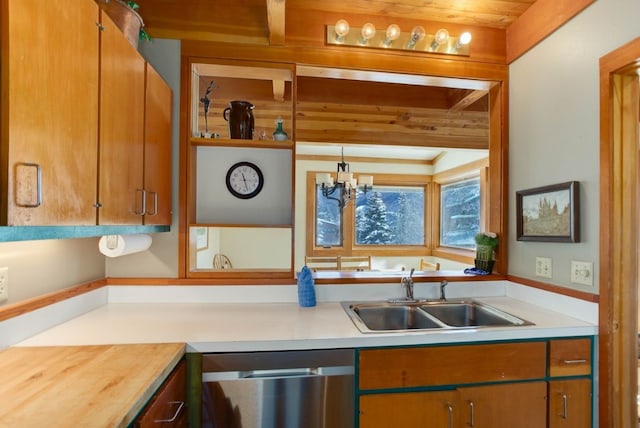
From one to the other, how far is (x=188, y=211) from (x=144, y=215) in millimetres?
357

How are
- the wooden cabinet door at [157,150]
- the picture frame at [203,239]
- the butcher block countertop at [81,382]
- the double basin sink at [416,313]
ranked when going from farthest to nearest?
the picture frame at [203,239] → the double basin sink at [416,313] → the wooden cabinet door at [157,150] → the butcher block countertop at [81,382]

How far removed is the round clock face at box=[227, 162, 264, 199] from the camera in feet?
6.02

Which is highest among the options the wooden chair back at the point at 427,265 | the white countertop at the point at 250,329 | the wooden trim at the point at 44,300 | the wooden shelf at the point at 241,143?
the wooden shelf at the point at 241,143

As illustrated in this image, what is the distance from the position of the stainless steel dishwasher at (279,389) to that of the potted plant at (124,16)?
4.44ft

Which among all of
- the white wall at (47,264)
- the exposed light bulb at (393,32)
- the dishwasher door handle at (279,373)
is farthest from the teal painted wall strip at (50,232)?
the exposed light bulb at (393,32)

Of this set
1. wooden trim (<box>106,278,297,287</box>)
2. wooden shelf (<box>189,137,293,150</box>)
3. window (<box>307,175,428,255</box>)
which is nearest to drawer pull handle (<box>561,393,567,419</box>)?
wooden trim (<box>106,278,297,287</box>)

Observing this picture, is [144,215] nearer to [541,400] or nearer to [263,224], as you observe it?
[263,224]

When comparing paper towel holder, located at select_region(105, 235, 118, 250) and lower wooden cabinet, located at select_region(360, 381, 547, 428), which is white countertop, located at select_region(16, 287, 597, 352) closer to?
lower wooden cabinet, located at select_region(360, 381, 547, 428)

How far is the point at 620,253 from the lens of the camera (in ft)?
4.47

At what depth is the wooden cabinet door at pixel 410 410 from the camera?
1.25 metres

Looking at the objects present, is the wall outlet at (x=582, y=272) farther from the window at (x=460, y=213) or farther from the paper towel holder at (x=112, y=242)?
the window at (x=460, y=213)

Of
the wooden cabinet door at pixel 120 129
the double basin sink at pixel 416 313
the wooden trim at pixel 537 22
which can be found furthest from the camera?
the double basin sink at pixel 416 313

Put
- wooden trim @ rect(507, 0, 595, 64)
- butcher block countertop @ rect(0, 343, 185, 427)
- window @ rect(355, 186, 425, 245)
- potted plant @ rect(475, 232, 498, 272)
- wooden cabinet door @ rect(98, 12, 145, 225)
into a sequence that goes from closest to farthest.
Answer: butcher block countertop @ rect(0, 343, 185, 427)
wooden cabinet door @ rect(98, 12, 145, 225)
wooden trim @ rect(507, 0, 595, 64)
potted plant @ rect(475, 232, 498, 272)
window @ rect(355, 186, 425, 245)

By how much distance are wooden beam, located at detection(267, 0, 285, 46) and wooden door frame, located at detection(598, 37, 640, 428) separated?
1.48m
